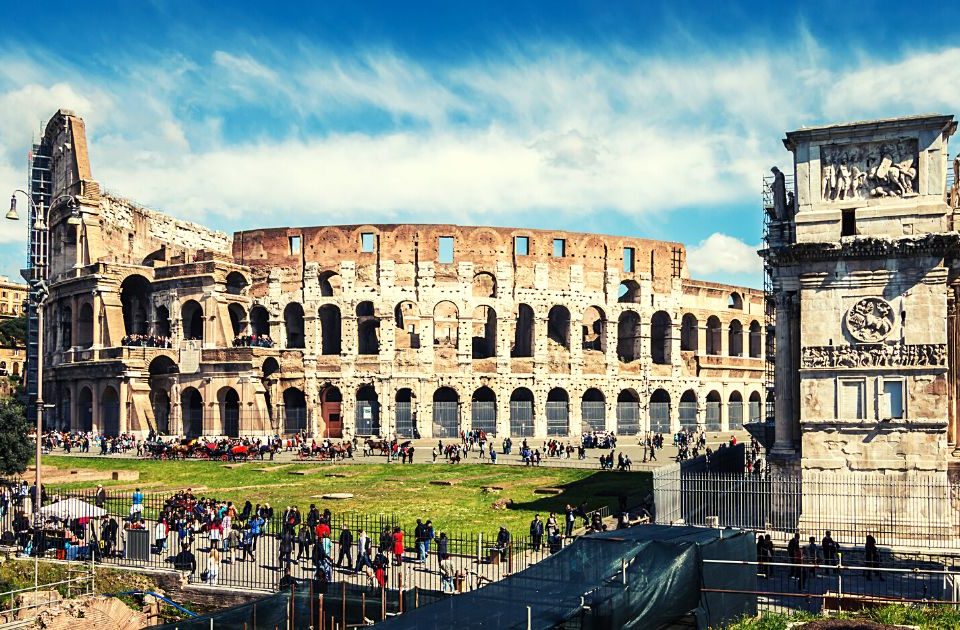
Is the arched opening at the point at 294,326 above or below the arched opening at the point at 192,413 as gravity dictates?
above

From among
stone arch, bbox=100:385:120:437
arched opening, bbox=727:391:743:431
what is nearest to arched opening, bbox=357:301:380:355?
stone arch, bbox=100:385:120:437

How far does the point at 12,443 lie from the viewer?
31578 mm

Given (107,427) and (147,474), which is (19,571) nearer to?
(147,474)

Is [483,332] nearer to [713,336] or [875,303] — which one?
[713,336]

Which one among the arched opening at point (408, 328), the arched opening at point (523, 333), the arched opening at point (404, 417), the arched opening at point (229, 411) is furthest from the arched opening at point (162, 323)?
the arched opening at point (523, 333)

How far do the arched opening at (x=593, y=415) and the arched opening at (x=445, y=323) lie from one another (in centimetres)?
966

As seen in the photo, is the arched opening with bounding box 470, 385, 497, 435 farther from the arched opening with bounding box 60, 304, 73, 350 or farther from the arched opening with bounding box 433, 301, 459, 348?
the arched opening with bounding box 60, 304, 73, 350

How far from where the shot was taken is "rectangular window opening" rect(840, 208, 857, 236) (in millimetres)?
22703

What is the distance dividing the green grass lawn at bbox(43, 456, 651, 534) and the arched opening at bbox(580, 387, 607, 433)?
53.3 ft

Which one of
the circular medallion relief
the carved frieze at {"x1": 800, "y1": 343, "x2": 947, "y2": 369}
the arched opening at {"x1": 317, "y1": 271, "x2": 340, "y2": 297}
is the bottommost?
the carved frieze at {"x1": 800, "y1": 343, "x2": 947, "y2": 369}

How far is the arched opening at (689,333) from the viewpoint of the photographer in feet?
195

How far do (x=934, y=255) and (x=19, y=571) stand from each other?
22484mm

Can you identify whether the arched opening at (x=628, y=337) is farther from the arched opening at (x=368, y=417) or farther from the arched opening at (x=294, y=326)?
the arched opening at (x=294, y=326)

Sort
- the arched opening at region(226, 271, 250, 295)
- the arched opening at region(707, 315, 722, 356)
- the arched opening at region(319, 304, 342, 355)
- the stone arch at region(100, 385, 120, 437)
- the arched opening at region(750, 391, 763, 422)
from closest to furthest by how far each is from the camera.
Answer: the stone arch at region(100, 385, 120, 437) < the arched opening at region(226, 271, 250, 295) < the arched opening at region(319, 304, 342, 355) < the arched opening at region(707, 315, 722, 356) < the arched opening at region(750, 391, 763, 422)
